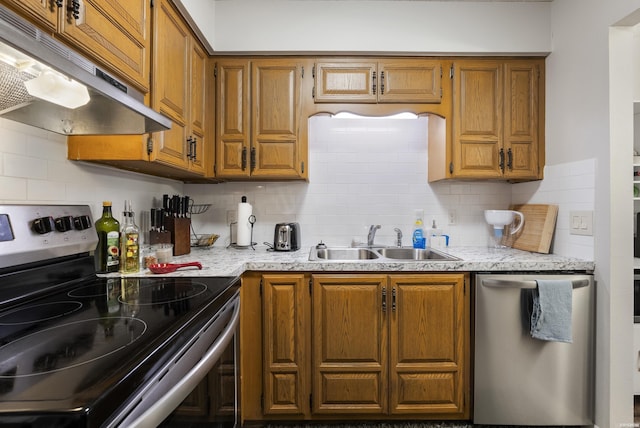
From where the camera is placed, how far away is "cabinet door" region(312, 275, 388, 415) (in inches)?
70.7

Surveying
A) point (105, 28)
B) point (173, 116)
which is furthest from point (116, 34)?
point (173, 116)

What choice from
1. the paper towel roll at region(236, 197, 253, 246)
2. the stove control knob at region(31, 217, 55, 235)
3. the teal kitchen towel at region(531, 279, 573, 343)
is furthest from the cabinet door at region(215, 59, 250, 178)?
the teal kitchen towel at region(531, 279, 573, 343)

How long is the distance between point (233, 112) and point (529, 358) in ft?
7.24

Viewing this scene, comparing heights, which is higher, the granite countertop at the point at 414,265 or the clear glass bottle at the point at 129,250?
the clear glass bottle at the point at 129,250

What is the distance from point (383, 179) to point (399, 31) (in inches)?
38.3

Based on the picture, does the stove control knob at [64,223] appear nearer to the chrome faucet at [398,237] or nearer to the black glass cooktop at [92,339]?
the black glass cooktop at [92,339]

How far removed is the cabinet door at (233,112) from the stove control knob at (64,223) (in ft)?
3.11

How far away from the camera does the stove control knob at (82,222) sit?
4.53 feet

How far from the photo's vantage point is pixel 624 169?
1.66 m

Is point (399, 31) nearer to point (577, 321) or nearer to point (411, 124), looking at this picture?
point (411, 124)

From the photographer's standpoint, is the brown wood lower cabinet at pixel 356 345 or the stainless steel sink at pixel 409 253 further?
the stainless steel sink at pixel 409 253

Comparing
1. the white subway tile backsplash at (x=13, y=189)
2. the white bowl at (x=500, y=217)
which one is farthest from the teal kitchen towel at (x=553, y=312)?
the white subway tile backsplash at (x=13, y=189)

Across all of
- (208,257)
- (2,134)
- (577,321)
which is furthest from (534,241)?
(2,134)

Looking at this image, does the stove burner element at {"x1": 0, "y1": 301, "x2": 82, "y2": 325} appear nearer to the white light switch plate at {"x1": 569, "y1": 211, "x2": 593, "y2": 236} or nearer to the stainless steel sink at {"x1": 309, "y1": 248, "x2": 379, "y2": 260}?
the stainless steel sink at {"x1": 309, "y1": 248, "x2": 379, "y2": 260}
